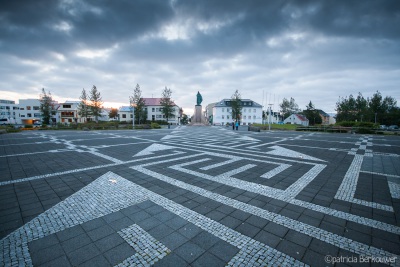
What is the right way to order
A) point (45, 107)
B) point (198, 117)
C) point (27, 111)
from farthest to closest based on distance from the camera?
point (27, 111), point (198, 117), point (45, 107)

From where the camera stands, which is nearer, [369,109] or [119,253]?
[119,253]

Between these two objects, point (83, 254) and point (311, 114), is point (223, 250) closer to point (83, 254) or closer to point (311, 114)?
point (83, 254)

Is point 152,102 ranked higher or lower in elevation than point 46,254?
higher

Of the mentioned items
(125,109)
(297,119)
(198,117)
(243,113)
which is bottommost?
(198,117)

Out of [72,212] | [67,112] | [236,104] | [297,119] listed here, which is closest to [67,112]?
[67,112]

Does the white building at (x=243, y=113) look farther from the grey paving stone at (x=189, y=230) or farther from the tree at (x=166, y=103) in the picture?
the grey paving stone at (x=189, y=230)

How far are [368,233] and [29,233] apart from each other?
236 inches

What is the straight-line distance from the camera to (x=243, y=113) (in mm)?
82688

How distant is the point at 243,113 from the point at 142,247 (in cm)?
8341

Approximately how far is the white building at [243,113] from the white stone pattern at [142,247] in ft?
258

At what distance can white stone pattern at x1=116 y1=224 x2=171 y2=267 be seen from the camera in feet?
8.24

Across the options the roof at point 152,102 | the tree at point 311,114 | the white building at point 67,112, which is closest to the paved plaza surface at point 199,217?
the tree at point 311,114

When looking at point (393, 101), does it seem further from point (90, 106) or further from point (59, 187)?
point (90, 106)

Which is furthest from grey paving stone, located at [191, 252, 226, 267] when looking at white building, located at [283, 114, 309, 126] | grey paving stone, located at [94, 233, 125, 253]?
white building, located at [283, 114, 309, 126]
